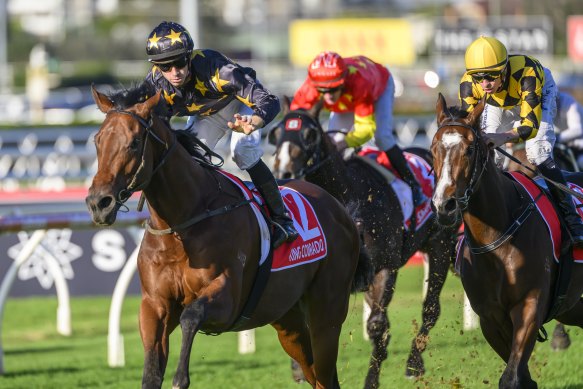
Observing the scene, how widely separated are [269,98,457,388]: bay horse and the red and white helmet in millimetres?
248

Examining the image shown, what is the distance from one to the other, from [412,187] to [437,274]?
2.21 ft

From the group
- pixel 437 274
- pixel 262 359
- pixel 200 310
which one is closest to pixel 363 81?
pixel 437 274

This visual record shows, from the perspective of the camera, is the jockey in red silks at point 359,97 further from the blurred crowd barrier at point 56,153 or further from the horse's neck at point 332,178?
the blurred crowd barrier at point 56,153

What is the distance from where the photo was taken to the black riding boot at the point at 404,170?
812 cm

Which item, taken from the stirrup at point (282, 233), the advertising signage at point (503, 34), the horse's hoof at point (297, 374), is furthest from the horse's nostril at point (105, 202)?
the advertising signage at point (503, 34)

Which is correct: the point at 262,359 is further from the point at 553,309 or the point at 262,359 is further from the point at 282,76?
the point at 282,76

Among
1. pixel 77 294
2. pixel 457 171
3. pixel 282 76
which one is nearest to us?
pixel 457 171

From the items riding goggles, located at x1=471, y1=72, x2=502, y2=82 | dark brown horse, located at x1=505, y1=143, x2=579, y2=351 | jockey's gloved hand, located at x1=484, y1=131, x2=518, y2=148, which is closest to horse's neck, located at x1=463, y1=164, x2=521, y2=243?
jockey's gloved hand, located at x1=484, y1=131, x2=518, y2=148

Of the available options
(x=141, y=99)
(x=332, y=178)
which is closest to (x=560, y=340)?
(x=332, y=178)

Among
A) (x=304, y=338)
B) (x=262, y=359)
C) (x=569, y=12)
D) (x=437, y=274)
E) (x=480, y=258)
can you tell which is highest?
(x=480, y=258)

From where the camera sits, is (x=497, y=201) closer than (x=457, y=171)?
No

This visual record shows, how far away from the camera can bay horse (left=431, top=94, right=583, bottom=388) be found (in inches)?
209

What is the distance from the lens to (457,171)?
527 centimetres

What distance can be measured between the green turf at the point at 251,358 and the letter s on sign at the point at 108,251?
46 cm
